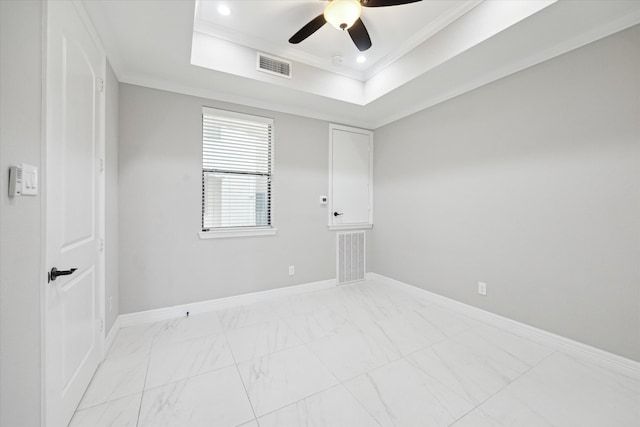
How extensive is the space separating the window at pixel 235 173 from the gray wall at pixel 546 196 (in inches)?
83.4

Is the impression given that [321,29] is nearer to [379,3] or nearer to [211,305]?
[379,3]

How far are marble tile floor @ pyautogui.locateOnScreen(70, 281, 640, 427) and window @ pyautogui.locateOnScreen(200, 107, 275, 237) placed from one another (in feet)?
3.74

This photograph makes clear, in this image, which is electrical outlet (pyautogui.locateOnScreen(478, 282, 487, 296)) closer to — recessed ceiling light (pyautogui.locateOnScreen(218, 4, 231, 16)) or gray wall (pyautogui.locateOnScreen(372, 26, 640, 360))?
gray wall (pyautogui.locateOnScreen(372, 26, 640, 360))

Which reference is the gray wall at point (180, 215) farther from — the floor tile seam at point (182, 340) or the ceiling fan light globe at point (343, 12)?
the ceiling fan light globe at point (343, 12)

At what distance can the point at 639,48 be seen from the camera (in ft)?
5.76

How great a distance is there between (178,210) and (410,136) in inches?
124

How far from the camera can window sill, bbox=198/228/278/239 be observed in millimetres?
2891

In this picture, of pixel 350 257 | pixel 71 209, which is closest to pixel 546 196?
pixel 350 257

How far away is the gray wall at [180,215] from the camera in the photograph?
100 inches

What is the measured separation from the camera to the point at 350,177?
3928 millimetres

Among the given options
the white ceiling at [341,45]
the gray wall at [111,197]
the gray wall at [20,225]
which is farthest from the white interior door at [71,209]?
the white ceiling at [341,45]

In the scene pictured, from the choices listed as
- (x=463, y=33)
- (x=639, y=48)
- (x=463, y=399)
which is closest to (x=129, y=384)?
(x=463, y=399)

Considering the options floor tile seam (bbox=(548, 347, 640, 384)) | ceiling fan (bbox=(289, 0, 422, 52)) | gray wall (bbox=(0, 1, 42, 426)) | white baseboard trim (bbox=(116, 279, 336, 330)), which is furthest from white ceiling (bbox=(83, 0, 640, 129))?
floor tile seam (bbox=(548, 347, 640, 384))

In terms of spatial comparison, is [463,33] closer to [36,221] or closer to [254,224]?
[254,224]
